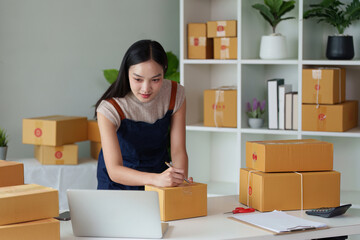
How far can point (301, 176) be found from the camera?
86.7 inches

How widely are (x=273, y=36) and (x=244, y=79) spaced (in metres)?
0.34

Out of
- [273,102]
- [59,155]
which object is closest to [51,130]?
[59,155]

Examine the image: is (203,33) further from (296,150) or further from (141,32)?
(296,150)

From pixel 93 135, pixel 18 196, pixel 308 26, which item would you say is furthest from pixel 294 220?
pixel 93 135

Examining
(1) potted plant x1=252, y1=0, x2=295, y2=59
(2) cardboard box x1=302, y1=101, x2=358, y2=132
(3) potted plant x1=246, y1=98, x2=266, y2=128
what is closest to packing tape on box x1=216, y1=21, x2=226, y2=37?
(1) potted plant x1=252, y1=0, x2=295, y2=59

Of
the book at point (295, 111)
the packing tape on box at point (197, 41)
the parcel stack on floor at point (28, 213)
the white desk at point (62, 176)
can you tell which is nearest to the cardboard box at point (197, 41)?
the packing tape on box at point (197, 41)

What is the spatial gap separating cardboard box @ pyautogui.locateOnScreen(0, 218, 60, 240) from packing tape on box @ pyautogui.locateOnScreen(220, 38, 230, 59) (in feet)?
7.26

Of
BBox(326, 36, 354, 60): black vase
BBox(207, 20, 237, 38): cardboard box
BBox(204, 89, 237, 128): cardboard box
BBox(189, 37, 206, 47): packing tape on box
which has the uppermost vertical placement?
BBox(207, 20, 237, 38): cardboard box

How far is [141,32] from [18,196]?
8.93 ft

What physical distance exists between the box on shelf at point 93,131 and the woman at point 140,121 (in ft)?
4.13

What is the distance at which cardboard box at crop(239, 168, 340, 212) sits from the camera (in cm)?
217

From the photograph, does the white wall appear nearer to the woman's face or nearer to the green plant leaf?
the green plant leaf

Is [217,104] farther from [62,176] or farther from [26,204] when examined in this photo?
[26,204]

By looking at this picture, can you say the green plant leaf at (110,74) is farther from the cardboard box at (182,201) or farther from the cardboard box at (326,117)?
the cardboard box at (182,201)
